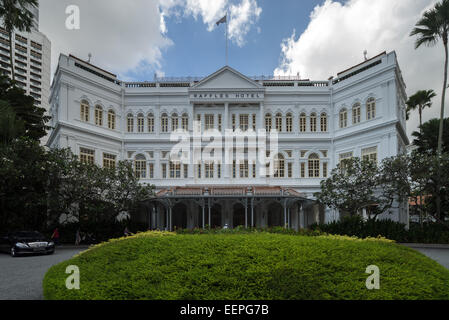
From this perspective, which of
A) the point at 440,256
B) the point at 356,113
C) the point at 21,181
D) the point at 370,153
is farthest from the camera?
the point at 356,113

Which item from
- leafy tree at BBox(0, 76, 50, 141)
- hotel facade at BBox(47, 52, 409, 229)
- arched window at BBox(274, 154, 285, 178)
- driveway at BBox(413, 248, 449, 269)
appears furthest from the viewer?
arched window at BBox(274, 154, 285, 178)

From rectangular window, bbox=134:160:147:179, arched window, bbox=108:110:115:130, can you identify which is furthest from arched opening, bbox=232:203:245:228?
arched window, bbox=108:110:115:130

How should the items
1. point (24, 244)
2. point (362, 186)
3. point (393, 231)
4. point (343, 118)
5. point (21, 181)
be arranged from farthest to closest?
point (343, 118)
point (362, 186)
point (21, 181)
point (393, 231)
point (24, 244)

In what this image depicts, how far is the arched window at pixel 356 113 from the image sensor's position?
28792mm

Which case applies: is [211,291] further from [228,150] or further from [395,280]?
[228,150]

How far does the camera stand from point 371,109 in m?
27.9

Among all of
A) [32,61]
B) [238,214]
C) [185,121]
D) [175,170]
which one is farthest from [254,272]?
[32,61]

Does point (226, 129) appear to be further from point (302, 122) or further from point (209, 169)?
point (302, 122)

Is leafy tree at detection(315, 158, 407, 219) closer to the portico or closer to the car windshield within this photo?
the portico

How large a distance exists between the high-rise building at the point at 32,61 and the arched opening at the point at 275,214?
71793mm

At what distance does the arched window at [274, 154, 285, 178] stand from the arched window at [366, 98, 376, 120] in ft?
26.6

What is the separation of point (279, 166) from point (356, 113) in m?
8.16

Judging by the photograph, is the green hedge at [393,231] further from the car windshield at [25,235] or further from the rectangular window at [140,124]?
the rectangular window at [140,124]

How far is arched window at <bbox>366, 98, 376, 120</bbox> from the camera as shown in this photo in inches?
1089
